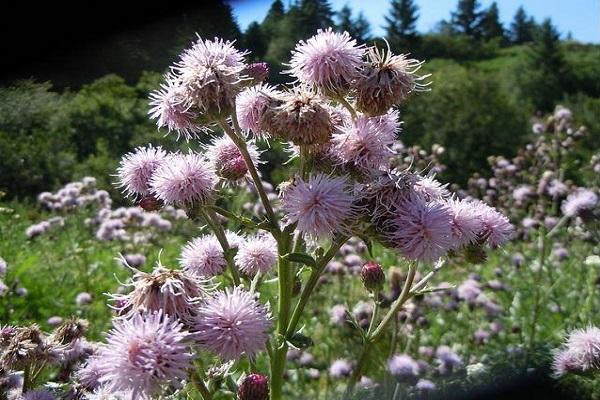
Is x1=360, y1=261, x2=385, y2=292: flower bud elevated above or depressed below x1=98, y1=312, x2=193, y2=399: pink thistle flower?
above

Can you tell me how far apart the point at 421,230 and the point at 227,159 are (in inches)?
19.8

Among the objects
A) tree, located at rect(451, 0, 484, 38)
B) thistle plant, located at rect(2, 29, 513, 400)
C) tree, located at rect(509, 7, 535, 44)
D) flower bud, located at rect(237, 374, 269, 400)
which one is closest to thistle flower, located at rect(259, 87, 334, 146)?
thistle plant, located at rect(2, 29, 513, 400)

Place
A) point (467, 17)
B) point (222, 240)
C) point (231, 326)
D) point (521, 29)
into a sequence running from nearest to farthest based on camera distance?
point (231, 326) < point (222, 240) < point (467, 17) < point (521, 29)

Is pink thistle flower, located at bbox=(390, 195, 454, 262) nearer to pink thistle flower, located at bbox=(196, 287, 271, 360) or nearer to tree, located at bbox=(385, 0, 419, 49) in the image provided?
pink thistle flower, located at bbox=(196, 287, 271, 360)

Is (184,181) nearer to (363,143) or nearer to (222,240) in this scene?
(222,240)

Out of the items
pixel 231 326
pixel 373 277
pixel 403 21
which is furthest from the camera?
pixel 403 21

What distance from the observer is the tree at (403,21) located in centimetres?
975

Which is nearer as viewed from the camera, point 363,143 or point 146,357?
point 146,357

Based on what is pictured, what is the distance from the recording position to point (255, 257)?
1631 mm

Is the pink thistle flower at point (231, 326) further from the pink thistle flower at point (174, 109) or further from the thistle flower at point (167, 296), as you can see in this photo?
the pink thistle flower at point (174, 109)

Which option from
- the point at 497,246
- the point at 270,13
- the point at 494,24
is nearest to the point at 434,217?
the point at 497,246

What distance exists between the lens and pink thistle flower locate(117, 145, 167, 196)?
1528 millimetres

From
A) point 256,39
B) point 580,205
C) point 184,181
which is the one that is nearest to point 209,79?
point 184,181

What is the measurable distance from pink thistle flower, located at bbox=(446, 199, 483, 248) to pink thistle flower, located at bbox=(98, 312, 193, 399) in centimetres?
64
